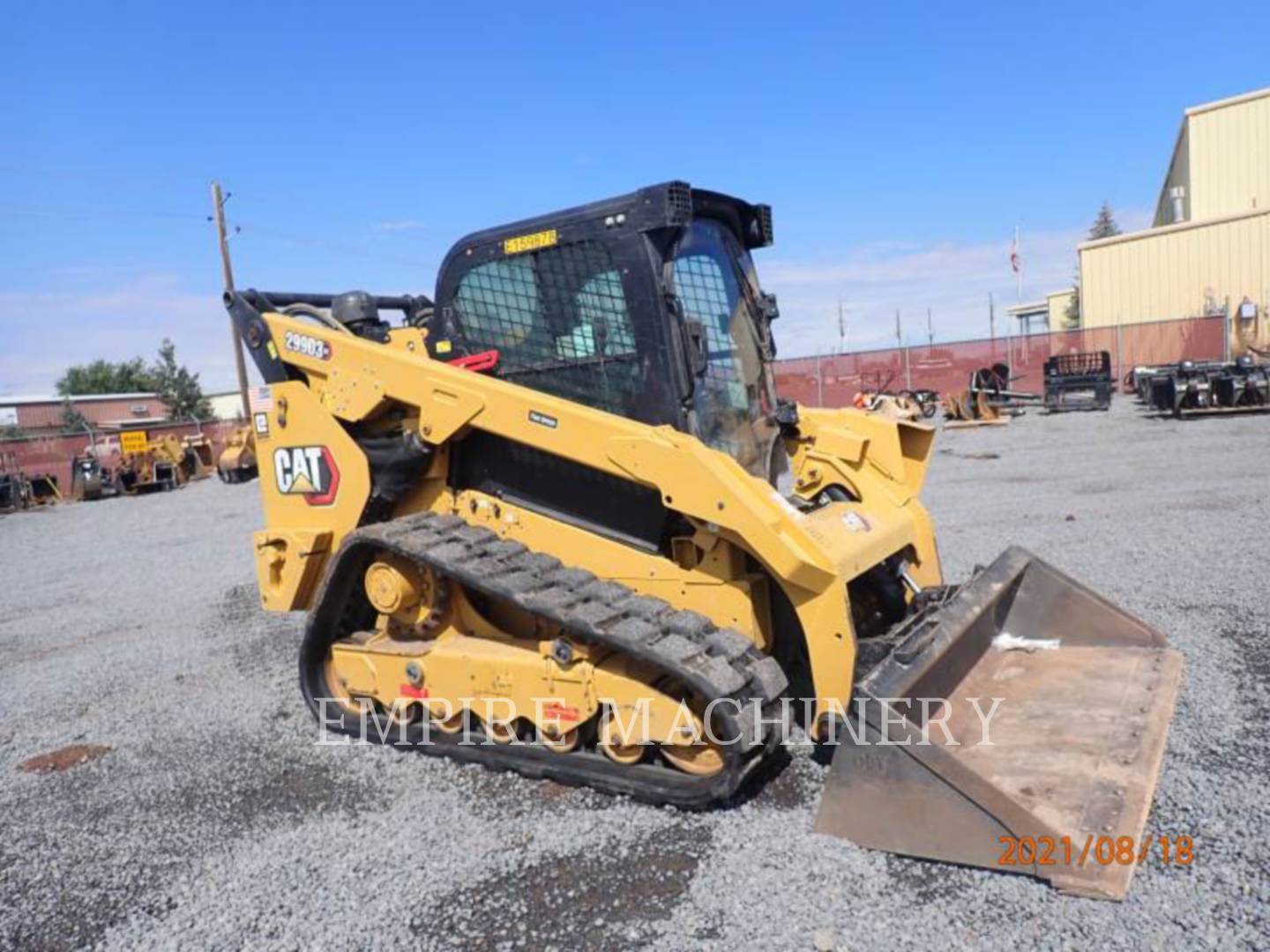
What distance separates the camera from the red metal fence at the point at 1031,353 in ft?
86.2

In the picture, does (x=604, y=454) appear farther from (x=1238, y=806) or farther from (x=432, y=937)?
(x=1238, y=806)

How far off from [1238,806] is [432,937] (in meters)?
2.85

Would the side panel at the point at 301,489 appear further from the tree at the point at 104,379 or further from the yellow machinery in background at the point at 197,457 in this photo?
the tree at the point at 104,379

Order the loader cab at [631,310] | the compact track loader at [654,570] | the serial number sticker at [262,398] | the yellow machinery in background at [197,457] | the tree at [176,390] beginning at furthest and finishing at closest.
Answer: the tree at [176,390], the yellow machinery in background at [197,457], the serial number sticker at [262,398], the loader cab at [631,310], the compact track loader at [654,570]

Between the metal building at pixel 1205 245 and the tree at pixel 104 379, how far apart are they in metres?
58.3

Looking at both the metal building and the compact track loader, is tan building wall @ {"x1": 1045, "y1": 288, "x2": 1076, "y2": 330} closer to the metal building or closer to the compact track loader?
the metal building

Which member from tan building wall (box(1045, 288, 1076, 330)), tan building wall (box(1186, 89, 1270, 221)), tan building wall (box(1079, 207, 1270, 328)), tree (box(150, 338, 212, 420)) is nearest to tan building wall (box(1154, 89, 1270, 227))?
tan building wall (box(1186, 89, 1270, 221))

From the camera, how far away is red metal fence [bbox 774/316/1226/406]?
26.3m

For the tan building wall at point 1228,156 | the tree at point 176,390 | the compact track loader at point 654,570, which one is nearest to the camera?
the compact track loader at point 654,570

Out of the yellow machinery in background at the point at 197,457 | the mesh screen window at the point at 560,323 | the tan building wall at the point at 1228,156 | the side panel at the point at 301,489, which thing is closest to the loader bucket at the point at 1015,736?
the mesh screen window at the point at 560,323

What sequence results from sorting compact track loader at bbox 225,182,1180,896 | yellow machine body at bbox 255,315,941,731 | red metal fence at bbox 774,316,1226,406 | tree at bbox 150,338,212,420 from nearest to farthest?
compact track loader at bbox 225,182,1180,896 < yellow machine body at bbox 255,315,941,731 < red metal fence at bbox 774,316,1226,406 < tree at bbox 150,338,212,420

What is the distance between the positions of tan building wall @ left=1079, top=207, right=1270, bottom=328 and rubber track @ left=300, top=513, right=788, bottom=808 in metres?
29.9

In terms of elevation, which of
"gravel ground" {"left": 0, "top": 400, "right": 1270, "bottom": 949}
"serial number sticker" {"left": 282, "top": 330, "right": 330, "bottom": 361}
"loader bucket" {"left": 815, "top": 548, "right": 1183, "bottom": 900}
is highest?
"serial number sticker" {"left": 282, "top": 330, "right": 330, "bottom": 361}

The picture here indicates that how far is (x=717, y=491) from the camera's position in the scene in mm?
3547
